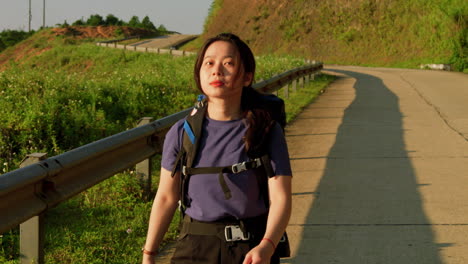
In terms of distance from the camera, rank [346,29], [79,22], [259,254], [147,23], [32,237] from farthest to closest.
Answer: [147,23] → [79,22] → [346,29] → [32,237] → [259,254]

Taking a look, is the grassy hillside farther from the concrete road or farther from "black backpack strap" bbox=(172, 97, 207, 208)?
"black backpack strap" bbox=(172, 97, 207, 208)

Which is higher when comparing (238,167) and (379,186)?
(238,167)

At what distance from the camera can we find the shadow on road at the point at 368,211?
5699 millimetres

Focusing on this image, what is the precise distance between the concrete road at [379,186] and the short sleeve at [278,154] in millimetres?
2568

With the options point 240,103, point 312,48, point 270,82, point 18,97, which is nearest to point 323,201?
point 240,103

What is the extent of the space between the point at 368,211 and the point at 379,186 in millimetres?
1158

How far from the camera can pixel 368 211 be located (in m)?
7.03

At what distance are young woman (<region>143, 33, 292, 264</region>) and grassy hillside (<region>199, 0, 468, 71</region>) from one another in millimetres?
44060

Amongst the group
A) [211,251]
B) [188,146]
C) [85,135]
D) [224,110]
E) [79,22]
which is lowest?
[79,22]

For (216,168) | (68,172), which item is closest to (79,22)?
(68,172)

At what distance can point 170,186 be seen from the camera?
321 cm

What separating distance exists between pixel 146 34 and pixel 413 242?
10505 cm

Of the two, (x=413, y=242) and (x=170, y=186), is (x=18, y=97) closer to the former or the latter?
(x=413, y=242)

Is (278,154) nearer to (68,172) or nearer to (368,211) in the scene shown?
(68,172)
